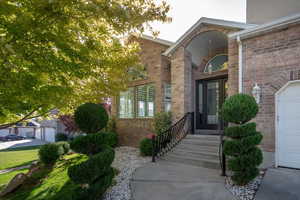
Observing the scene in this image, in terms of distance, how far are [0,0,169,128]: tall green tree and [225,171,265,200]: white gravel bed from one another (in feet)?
13.3

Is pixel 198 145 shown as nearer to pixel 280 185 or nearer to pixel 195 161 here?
pixel 195 161

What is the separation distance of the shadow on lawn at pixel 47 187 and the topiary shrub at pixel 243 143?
373 centimetres

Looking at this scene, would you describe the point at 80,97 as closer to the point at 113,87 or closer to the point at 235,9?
the point at 113,87

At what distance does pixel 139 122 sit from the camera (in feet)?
30.8

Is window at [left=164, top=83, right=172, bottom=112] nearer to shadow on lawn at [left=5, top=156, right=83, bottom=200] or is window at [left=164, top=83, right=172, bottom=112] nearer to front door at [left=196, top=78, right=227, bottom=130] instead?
front door at [left=196, top=78, right=227, bottom=130]

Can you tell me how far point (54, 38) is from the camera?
8.54 feet

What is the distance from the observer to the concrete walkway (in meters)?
3.60

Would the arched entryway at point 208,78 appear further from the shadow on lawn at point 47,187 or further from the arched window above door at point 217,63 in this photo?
the shadow on lawn at point 47,187

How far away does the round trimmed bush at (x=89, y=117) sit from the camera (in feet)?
11.0

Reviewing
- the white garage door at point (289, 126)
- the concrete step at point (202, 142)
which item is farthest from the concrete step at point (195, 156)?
the white garage door at point (289, 126)

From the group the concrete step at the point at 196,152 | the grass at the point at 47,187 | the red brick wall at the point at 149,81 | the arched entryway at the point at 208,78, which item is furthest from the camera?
the red brick wall at the point at 149,81

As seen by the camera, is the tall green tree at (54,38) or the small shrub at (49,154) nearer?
the tall green tree at (54,38)

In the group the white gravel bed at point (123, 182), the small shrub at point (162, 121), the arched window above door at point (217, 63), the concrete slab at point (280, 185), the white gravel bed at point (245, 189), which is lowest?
the white gravel bed at point (123, 182)

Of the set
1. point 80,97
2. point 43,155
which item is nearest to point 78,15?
point 80,97
